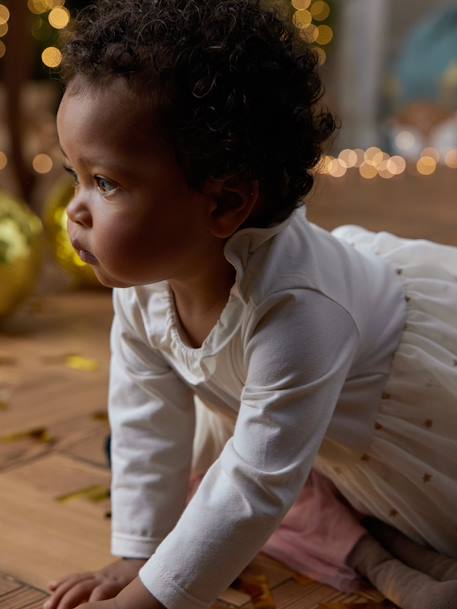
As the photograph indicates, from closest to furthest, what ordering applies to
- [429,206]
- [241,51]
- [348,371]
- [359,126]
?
1. [241,51]
2. [348,371]
3. [429,206]
4. [359,126]

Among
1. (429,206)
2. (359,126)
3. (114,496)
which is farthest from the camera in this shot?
(359,126)

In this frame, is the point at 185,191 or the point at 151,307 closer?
the point at 185,191

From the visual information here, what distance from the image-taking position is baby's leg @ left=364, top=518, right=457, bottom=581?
3.11 feet

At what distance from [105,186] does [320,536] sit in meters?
0.45

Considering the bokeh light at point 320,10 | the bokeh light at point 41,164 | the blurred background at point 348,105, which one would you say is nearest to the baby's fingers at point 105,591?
the blurred background at point 348,105

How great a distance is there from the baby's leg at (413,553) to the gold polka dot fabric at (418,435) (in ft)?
0.04

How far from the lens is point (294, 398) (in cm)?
81

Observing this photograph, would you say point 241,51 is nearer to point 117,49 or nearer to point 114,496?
point 117,49

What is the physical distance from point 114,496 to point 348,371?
0.91 ft

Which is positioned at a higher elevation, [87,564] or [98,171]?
[98,171]

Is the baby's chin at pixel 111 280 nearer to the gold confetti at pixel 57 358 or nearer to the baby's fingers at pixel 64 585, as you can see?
the baby's fingers at pixel 64 585

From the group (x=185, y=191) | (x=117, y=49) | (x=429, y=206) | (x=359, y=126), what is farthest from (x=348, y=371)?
(x=359, y=126)

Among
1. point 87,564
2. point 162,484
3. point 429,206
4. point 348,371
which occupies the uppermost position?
point 348,371

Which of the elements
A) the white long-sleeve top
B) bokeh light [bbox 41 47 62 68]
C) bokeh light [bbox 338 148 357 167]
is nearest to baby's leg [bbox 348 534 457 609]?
the white long-sleeve top
